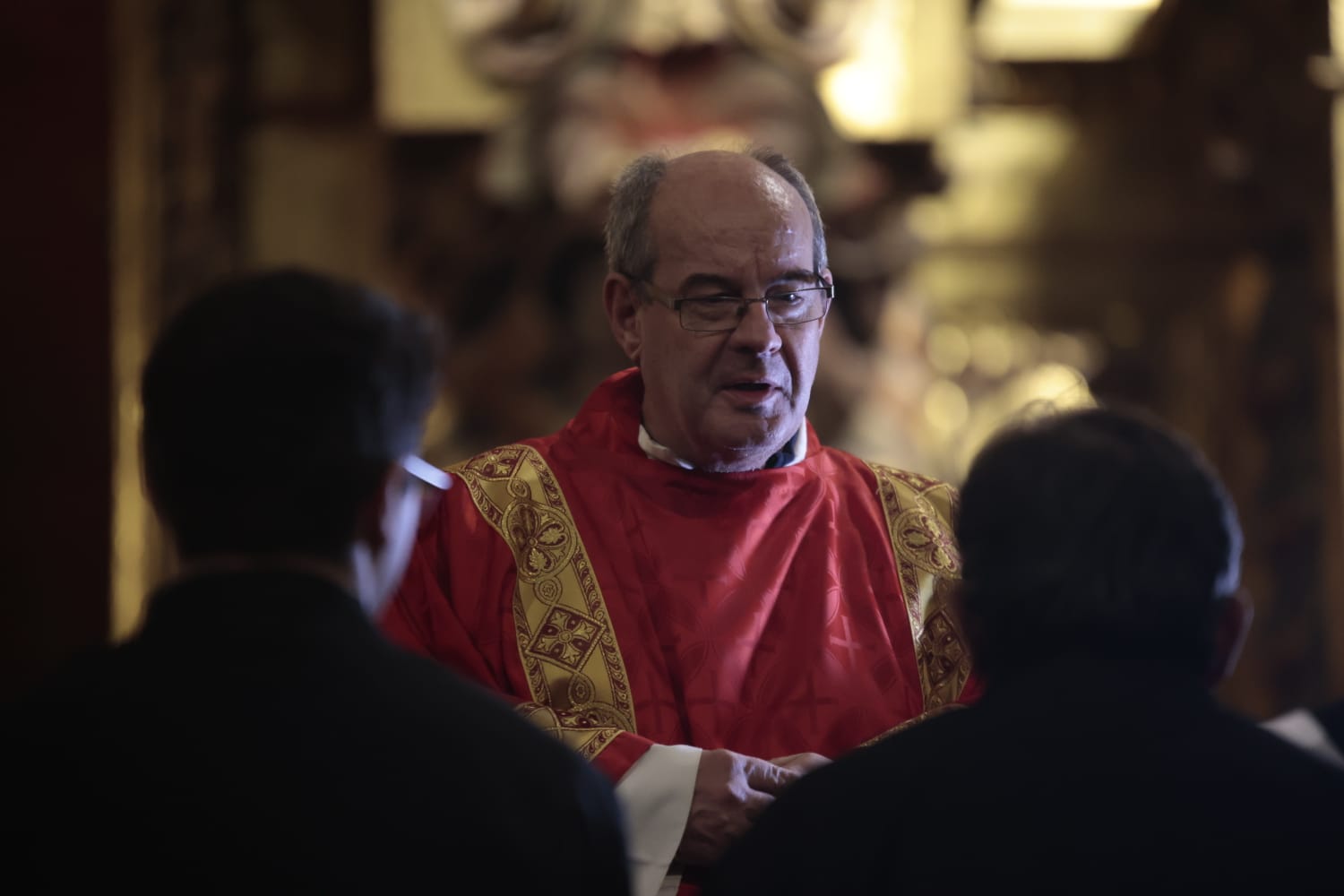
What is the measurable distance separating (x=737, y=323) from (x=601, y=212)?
2857 mm

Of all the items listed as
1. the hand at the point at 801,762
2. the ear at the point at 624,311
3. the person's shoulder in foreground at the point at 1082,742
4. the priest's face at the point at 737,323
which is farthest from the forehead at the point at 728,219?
the person's shoulder in foreground at the point at 1082,742

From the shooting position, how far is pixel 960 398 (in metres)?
6.29

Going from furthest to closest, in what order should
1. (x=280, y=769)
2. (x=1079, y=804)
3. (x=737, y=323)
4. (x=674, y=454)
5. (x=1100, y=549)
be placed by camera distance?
(x=674, y=454) → (x=737, y=323) → (x=1100, y=549) → (x=1079, y=804) → (x=280, y=769)

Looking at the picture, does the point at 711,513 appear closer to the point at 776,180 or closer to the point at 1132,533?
the point at 776,180

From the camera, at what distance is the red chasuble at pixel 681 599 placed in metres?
2.77

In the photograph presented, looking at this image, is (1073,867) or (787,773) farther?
(787,773)

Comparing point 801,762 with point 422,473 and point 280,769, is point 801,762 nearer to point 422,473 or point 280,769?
point 422,473

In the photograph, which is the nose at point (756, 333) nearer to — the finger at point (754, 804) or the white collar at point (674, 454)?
the white collar at point (674, 454)

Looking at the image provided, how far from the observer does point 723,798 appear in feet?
8.33

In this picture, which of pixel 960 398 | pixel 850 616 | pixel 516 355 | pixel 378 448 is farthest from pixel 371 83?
pixel 378 448

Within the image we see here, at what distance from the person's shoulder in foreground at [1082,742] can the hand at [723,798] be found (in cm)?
81

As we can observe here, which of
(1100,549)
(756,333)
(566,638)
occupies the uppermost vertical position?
(756,333)

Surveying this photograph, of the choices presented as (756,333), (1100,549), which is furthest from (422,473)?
(756,333)

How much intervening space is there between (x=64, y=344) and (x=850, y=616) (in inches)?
150
